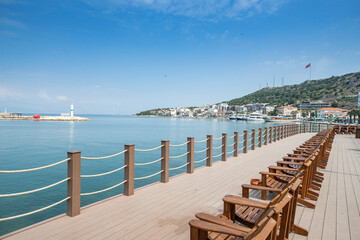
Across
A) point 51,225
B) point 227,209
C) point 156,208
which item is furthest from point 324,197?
point 51,225

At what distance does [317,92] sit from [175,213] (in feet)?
581

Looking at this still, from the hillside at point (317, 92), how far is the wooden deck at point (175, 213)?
144m

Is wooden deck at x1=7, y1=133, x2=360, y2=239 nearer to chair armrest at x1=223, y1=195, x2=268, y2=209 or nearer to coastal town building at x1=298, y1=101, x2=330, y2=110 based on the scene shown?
chair armrest at x1=223, y1=195, x2=268, y2=209

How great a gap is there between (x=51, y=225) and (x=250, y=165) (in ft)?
20.2

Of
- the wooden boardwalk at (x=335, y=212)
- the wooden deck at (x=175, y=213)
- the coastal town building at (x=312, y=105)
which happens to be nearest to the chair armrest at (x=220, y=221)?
the wooden deck at (x=175, y=213)

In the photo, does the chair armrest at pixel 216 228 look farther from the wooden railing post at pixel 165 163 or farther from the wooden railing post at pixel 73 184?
the wooden railing post at pixel 165 163

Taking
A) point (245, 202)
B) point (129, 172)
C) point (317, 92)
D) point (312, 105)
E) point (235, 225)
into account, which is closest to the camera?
point (235, 225)

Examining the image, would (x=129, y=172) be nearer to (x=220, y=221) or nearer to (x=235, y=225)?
(x=220, y=221)

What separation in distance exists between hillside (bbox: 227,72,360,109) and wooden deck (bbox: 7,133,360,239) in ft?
472

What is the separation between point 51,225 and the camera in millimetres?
3156

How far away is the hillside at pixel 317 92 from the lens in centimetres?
13275

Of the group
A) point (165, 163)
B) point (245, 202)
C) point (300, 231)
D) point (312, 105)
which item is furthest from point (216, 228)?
point (312, 105)

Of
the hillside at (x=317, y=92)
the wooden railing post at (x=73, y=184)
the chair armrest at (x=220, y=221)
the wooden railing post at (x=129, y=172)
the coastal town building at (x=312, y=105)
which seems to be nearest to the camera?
the chair armrest at (x=220, y=221)

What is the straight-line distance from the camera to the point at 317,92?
502ft
